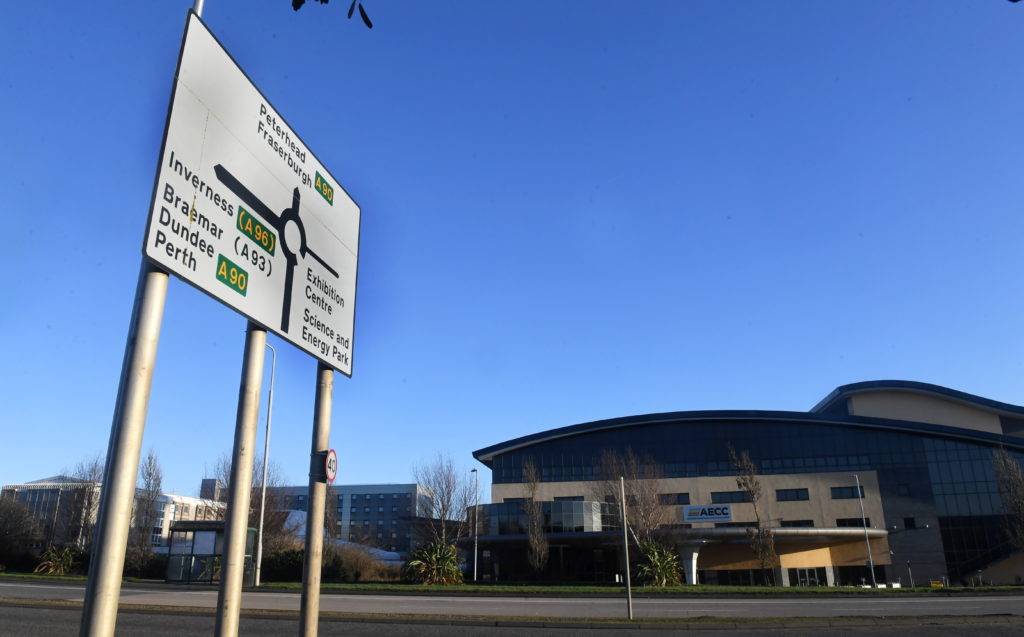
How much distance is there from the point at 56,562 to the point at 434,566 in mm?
24202

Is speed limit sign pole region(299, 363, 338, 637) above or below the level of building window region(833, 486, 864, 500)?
below

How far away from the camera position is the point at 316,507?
16.4 feet

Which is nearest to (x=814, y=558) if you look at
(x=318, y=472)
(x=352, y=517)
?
(x=318, y=472)

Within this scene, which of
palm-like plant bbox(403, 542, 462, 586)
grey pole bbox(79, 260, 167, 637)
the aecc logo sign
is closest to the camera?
grey pole bbox(79, 260, 167, 637)

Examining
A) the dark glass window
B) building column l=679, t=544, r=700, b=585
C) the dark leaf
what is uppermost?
the dark leaf

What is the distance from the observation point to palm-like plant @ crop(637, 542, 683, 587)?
38.6 metres

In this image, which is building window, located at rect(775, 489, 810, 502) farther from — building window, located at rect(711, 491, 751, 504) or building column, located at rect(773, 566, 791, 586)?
building column, located at rect(773, 566, 791, 586)

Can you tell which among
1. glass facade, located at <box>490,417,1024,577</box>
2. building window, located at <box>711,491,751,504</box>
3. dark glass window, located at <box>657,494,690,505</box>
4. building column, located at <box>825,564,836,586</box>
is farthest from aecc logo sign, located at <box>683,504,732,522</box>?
building column, located at <box>825,564,836,586</box>

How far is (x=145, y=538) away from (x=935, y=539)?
65138 millimetres

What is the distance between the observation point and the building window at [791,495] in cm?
5638

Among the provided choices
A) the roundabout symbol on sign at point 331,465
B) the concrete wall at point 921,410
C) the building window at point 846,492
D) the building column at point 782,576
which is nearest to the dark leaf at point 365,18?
the roundabout symbol on sign at point 331,465

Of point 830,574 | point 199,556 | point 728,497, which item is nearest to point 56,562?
point 199,556

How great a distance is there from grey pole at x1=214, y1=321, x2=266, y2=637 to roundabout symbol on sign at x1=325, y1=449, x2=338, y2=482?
778mm

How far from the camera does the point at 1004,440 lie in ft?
182
